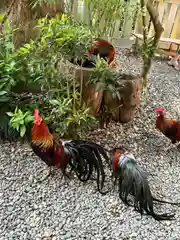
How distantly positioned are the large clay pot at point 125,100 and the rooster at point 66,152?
620 mm

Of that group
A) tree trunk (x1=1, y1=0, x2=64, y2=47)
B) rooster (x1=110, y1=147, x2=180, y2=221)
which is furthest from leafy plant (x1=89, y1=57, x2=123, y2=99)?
tree trunk (x1=1, y1=0, x2=64, y2=47)

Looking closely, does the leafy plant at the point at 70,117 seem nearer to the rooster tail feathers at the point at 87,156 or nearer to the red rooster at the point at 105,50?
the rooster tail feathers at the point at 87,156

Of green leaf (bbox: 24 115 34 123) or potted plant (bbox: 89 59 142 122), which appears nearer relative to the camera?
green leaf (bbox: 24 115 34 123)

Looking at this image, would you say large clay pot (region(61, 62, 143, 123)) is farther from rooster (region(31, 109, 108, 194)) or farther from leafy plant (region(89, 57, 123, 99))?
rooster (region(31, 109, 108, 194))

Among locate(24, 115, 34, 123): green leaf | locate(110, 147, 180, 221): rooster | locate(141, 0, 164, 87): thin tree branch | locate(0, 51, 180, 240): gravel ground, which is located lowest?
locate(0, 51, 180, 240): gravel ground

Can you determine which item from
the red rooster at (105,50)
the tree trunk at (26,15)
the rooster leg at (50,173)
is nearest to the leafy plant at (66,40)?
the red rooster at (105,50)

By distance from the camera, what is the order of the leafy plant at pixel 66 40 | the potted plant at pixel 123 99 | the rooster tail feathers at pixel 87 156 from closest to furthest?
the leafy plant at pixel 66 40
the rooster tail feathers at pixel 87 156
the potted plant at pixel 123 99

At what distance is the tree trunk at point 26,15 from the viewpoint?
2588 mm

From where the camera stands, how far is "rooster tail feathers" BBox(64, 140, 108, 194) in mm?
1755

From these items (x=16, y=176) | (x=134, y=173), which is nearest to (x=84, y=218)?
(x=134, y=173)

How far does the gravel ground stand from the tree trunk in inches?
46.1

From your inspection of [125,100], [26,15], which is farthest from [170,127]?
[26,15]

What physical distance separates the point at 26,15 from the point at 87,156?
64.8 inches

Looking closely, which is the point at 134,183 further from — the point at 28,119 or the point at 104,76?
the point at 28,119
